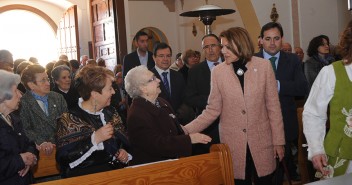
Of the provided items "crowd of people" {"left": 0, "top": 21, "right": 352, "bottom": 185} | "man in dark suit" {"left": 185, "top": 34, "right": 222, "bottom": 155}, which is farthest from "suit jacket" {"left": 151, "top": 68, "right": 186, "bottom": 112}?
"crowd of people" {"left": 0, "top": 21, "right": 352, "bottom": 185}

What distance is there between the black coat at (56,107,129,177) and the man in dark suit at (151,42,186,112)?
1784 millimetres

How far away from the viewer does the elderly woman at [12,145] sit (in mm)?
2938

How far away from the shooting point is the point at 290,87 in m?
3.87

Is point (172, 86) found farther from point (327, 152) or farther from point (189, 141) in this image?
point (327, 152)

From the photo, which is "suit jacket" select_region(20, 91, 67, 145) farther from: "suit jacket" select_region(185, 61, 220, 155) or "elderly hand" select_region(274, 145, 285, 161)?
"elderly hand" select_region(274, 145, 285, 161)

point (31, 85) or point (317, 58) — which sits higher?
point (317, 58)

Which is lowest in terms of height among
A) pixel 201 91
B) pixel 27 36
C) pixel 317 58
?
pixel 201 91

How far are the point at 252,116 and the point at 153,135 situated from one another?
70cm

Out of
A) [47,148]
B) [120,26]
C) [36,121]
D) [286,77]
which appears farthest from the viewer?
[120,26]

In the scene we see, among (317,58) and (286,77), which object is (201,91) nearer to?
(286,77)

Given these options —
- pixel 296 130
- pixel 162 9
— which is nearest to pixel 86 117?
pixel 296 130

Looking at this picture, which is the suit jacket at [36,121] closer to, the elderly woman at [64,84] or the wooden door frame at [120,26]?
the elderly woman at [64,84]

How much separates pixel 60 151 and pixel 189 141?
2.73ft

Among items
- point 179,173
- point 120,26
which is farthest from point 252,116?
point 120,26
